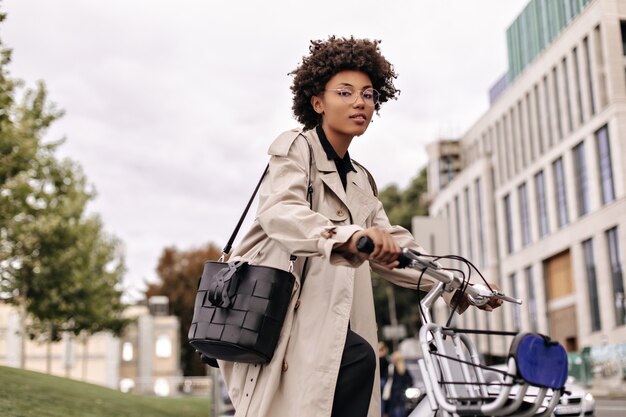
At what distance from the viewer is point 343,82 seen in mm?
3301

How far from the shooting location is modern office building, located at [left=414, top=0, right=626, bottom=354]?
46.4 meters

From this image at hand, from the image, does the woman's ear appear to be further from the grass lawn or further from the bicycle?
the grass lawn

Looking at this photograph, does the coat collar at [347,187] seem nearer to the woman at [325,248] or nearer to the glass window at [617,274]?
the woman at [325,248]

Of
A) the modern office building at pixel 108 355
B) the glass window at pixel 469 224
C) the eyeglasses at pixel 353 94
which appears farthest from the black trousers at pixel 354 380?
the glass window at pixel 469 224

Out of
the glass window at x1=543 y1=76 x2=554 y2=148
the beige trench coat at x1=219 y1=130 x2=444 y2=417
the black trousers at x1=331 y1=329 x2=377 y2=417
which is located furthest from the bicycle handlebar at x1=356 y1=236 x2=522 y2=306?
the glass window at x1=543 y1=76 x2=554 y2=148

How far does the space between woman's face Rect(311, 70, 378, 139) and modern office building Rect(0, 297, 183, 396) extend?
6259cm

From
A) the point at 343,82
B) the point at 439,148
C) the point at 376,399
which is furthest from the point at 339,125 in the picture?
the point at 439,148

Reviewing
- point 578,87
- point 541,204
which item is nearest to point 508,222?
point 541,204

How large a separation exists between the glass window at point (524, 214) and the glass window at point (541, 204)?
2.15 m

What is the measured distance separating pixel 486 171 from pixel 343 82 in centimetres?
6640

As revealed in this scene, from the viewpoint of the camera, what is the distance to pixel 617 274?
4541 cm

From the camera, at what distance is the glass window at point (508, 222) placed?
63094mm

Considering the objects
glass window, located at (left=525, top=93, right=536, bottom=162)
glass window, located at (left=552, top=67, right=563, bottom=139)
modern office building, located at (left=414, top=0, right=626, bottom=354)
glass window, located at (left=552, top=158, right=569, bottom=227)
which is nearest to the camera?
modern office building, located at (left=414, top=0, right=626, bottom=354)

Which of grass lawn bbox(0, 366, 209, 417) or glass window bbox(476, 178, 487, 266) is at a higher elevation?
glass window bbox(476, 178, 487, 266)
